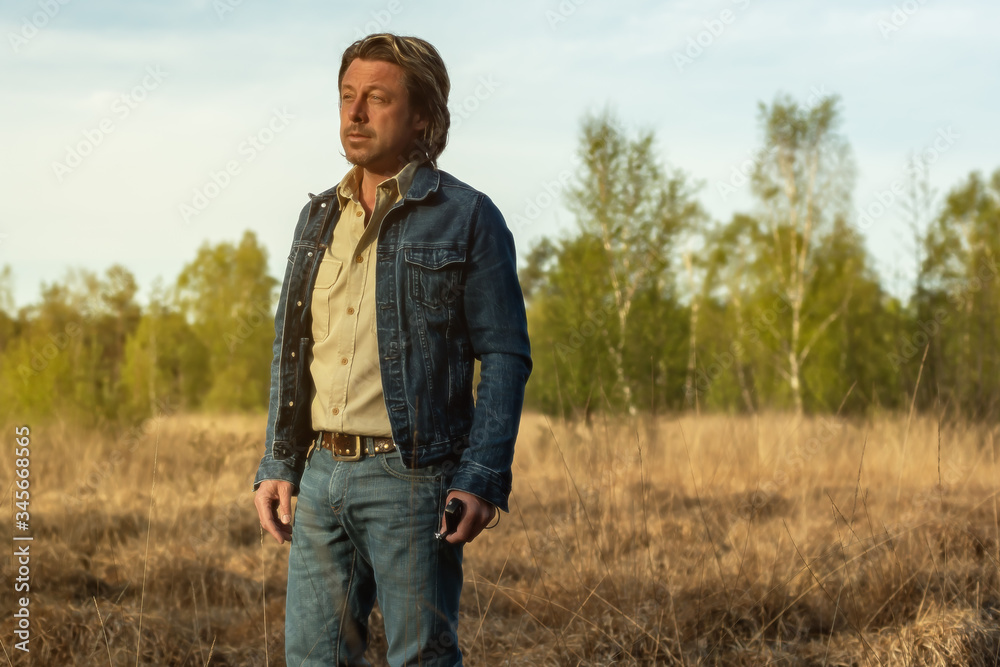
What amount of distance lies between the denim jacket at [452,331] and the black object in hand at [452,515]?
3 cm

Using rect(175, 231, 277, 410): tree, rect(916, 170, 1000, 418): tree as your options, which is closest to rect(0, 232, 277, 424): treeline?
rect(175, 231, 277, 410): tree

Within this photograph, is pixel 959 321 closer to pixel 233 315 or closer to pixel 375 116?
pixel 375 116

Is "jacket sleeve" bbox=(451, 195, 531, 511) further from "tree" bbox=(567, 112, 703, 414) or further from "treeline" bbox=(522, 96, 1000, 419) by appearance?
"tree" bbox=(567, 112, 703, 414)

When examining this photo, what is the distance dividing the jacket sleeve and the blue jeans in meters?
0.12

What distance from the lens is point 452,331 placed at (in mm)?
1874

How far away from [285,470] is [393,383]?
16.6 inches

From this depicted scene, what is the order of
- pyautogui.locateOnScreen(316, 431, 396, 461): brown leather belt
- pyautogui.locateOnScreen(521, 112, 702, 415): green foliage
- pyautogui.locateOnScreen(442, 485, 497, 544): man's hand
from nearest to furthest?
pyautogui.locateOnScreen(442, 485, 497, 544): man's hand, pyautogui.locateOnScreen(316, 431, 396, 461): brown leather belt, pyautogui.locateOnScreen(521, 112, 702, 415): green foliage

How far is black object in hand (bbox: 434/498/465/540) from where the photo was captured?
170 centimetres

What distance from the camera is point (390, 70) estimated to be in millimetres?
1931

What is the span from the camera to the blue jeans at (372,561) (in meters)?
1.77

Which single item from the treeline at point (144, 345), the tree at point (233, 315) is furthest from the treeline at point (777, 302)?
the tree at point (233, 315)

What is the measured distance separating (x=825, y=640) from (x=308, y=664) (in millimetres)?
2580

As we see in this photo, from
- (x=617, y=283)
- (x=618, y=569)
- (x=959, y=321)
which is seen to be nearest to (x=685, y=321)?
(x=617, y=283)

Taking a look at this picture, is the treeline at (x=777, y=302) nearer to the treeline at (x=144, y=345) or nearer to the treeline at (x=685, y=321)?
the treeline at (x=685, y=321)
